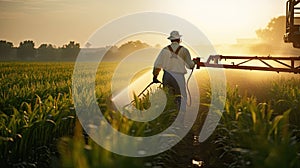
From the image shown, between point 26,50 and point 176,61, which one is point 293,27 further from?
point 26,50

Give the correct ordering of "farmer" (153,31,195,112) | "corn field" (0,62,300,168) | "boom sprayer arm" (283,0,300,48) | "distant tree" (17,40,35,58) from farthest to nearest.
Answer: "distant tree" (17,40,35,58), "boom sprayer arm" (283,0,300,48), "farmer" (153,31,195,112), "corn field" (0,62,300,168)

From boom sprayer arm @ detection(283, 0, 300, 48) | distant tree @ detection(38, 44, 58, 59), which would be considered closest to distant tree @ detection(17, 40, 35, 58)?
distant tree @ detection(38, 44, 58, 59)

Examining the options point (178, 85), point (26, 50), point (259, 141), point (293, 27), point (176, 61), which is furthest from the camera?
point (26, 50)

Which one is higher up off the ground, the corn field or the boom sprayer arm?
the boom sprayer arm

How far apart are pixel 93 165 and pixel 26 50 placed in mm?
96189

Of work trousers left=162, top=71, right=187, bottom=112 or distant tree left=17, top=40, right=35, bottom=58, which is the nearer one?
work trousers left=162, top=71, right=187, bottom=112

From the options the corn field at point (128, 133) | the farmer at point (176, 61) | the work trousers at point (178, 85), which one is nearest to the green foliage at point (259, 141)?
the corn field at point (128, 133)

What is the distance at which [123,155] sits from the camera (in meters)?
3.42

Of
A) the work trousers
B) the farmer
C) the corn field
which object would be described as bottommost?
the corn field

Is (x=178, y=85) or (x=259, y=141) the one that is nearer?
(x=259, y=141)

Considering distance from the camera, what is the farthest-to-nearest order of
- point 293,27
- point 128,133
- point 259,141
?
1. point 293,27
2. point 128,133
3. point 259,141

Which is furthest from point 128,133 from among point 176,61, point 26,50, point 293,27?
point 26,50

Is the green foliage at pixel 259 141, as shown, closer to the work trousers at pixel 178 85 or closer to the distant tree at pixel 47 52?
the work trousers at pixel 178 85

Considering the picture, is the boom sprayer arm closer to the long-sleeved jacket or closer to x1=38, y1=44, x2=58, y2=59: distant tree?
the long-sleeved jacket
